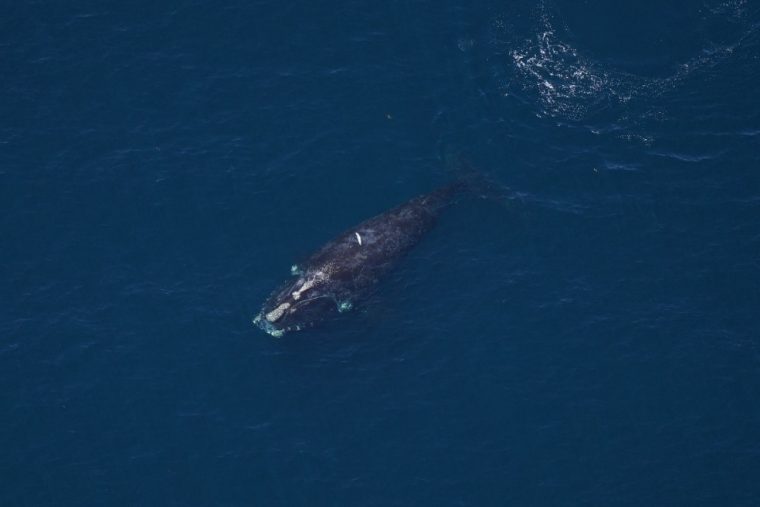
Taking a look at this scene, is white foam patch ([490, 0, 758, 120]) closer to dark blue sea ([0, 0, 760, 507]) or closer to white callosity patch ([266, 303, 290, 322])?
dark blue sea ([0, 0, 760, 507])

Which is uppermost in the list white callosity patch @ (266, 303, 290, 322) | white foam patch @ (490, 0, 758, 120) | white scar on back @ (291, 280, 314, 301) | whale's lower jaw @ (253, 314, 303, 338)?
white foam patch @ (490, 0, 758, 120)

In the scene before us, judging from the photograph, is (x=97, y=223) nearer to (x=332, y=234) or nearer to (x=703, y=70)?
(x=332, y=234)

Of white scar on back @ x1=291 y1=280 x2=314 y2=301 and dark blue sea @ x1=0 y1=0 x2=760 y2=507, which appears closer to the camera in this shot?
dark blue sea @ x1=0 y1=0 x2=760 y2=507

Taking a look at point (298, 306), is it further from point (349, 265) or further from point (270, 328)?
point (349, 265)

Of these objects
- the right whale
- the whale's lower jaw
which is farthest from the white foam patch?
the whale's lower jaw

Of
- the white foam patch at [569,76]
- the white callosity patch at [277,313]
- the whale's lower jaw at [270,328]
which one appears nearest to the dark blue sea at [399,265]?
the white foam patch at [569,76]

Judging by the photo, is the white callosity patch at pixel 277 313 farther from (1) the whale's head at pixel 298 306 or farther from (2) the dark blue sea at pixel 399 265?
(2) the dark blue sea at pixel 399 265

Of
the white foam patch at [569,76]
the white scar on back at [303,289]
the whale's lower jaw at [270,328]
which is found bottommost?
the whale's lower jaw at [270,328]

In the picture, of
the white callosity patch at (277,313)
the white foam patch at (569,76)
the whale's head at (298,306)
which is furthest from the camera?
the white foam patch at (569,76)
